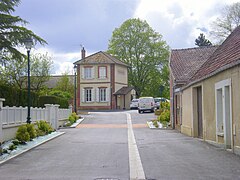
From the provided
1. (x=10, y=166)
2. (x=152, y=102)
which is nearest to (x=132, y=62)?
(x=152, y=102)

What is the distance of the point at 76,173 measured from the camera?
391 inches

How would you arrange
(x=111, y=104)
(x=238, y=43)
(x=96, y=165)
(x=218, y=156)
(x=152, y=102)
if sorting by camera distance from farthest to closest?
1. (x=111, y=104)
2. (x=152, y=102)
3. (x=238, y=43)
4. (x=218, y=156)
5. (x=96, y=165)

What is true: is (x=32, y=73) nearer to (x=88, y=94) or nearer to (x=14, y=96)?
(x=88, y=94)

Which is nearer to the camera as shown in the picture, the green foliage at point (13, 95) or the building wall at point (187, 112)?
the green foliage at point (13, 95)

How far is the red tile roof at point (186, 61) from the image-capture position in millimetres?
28578

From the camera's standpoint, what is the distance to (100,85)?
6353 cm

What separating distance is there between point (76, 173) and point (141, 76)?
62648 millimetres

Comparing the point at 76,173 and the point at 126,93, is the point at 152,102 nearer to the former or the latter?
the point at 126,93

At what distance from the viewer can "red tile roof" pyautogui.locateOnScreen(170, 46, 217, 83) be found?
28578mm

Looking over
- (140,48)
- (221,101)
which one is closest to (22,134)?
(221,101)

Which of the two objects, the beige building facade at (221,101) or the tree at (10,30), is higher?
the tree at (10,30)

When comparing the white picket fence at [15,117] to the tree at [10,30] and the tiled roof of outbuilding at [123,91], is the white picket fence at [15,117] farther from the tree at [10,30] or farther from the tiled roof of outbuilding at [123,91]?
the tiled roof of outbuilding at [123,91]

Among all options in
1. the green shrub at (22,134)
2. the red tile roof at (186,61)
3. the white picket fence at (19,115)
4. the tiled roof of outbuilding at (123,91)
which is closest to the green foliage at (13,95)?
the white picket fence at (19,115)

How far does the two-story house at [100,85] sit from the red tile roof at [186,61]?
96.0 ft
